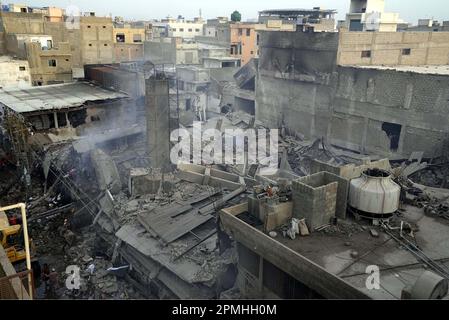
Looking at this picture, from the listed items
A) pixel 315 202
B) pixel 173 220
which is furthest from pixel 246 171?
pixel 315 202

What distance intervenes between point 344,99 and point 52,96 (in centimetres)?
2009

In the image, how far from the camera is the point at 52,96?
28.5 metres

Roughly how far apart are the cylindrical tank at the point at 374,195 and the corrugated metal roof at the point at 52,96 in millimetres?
20878

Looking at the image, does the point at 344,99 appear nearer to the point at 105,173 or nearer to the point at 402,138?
the point at 402,138

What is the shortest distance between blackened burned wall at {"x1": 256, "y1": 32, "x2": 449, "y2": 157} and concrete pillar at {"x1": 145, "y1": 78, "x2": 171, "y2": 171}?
12.5 meters

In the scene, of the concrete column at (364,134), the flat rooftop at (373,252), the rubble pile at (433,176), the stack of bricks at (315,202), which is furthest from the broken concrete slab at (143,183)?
the concrete column at (364,134)

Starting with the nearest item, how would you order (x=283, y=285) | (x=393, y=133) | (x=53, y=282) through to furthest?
(x=283, y=285), (x=53, y=282), (x=393, y=133)

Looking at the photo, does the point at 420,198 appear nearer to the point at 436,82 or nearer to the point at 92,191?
the point at 436,82

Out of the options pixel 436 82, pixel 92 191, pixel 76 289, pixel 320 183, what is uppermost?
pixel 436 82

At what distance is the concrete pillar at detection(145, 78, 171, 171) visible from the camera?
1748 centimetres

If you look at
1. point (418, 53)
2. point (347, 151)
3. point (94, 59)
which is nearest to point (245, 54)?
point (94, 59)

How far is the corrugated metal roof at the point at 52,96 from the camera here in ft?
83.9
